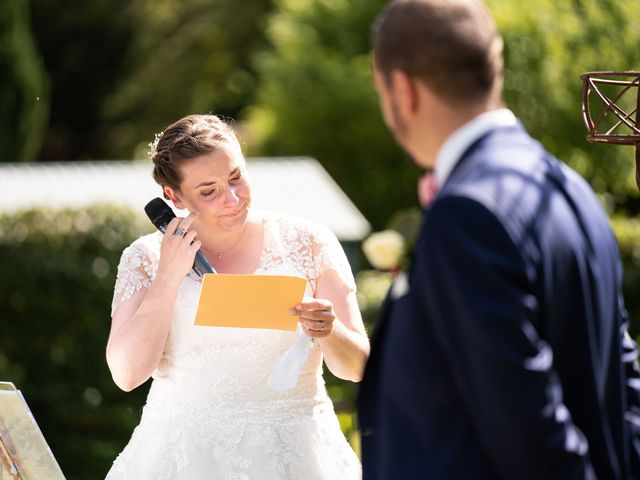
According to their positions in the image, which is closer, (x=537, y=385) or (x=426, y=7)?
(x=537, y=385)

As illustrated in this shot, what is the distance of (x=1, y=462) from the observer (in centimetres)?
348

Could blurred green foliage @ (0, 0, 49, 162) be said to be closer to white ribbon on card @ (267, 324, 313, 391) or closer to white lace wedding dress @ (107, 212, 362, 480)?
white lace wedding dress @ (107, 212, 362, 480)

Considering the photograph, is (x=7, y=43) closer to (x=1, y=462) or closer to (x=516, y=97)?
(x=516, y=97)

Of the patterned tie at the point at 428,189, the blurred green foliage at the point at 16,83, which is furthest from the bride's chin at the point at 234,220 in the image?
the blurred green foliage at the point at 16,83

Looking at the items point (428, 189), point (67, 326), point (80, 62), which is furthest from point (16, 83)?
point (428, 189)

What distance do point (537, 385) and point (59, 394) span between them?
7105 millimetres

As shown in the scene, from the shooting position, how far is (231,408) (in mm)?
Result: 3598

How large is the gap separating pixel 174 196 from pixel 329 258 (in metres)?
0.51

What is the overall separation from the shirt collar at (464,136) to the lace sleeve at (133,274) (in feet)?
5.29

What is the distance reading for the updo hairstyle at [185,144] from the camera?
3576mm

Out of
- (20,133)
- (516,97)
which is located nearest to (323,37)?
(20,133)

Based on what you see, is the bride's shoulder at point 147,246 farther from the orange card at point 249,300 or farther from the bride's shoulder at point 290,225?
the orange card at point 249,300

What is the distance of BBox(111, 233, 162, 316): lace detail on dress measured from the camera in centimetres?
359

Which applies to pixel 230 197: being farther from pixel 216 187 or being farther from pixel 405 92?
pixel 405 92
